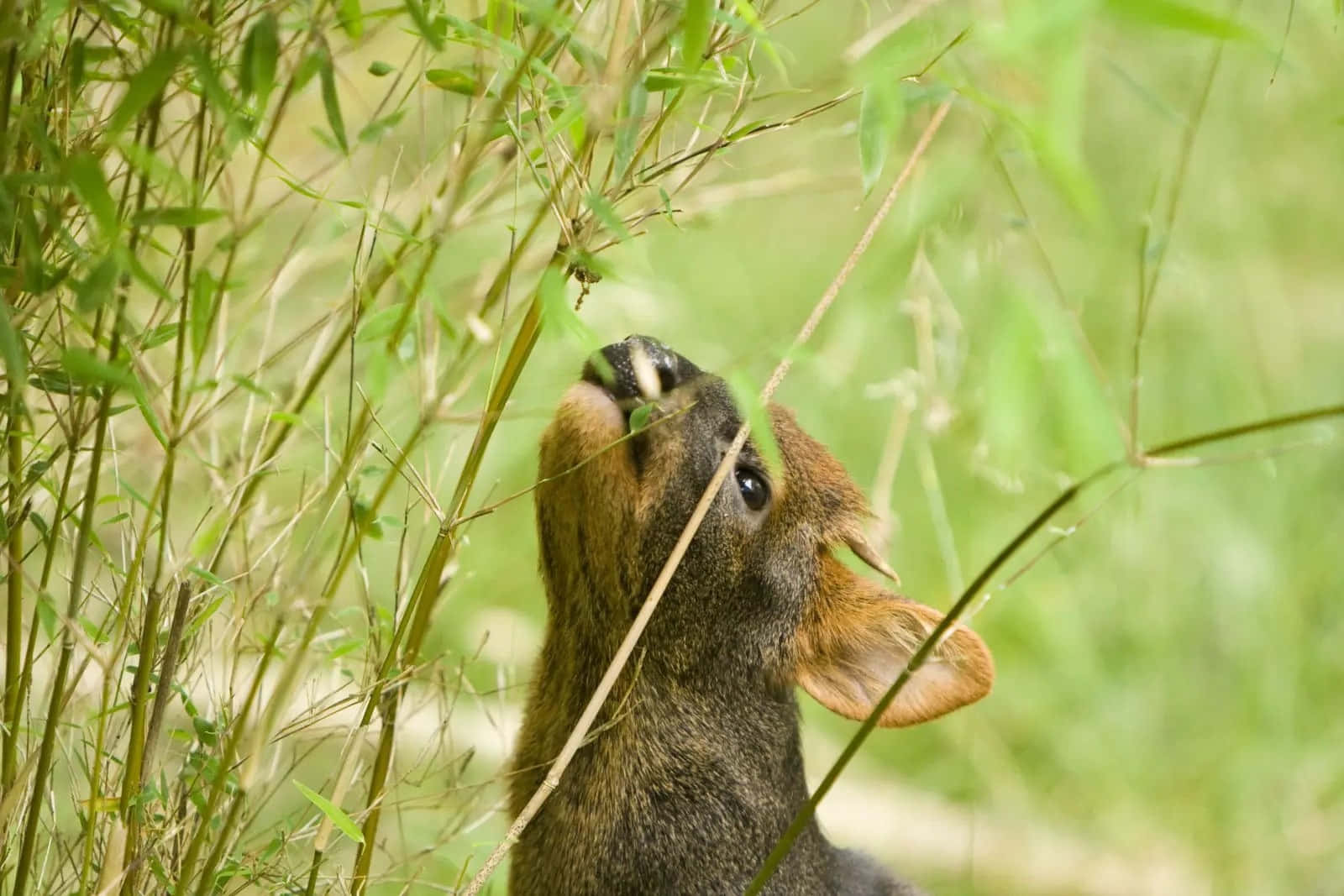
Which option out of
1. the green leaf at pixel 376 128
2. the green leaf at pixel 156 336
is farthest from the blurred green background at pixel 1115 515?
the green leaf at pixel 156 336

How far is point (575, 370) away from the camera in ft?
8.69

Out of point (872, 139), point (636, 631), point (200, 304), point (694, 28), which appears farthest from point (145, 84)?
point (636, 631)

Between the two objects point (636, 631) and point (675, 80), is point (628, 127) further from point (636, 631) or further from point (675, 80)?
point (636, 631)

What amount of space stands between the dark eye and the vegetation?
0.88 feet

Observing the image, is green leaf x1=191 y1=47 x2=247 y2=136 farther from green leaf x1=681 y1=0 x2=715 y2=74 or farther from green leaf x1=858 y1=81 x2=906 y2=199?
green leaf x1=858 y1=81 x2=906 y2=199

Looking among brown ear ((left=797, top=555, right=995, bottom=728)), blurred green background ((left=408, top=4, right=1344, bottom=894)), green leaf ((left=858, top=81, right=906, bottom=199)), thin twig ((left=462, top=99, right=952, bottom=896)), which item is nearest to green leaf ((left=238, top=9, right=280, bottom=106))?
green leaf ((left=858, top=81, right=906, bottom=199))

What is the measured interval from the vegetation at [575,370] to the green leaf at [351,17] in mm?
21

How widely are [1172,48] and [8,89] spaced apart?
5.32 meters

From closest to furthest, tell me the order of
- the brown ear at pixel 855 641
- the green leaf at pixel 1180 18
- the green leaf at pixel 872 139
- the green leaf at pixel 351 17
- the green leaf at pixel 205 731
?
the green leaf at pixel 1180 18 → the green leaf at pixel 351 17 → the green leaf at pixel 872 139 → the green leaf at pixel 205 731 → the brown ear at pixel 855 641

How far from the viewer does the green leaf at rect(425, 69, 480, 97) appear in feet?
5.84

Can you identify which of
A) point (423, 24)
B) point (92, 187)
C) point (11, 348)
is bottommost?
point (11, 348)

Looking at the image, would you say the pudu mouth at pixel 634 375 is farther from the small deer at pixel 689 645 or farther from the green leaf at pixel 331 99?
the green leaf at pixel 331 99

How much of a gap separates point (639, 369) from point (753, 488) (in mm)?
354

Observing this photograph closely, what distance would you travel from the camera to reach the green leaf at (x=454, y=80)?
1780mm
